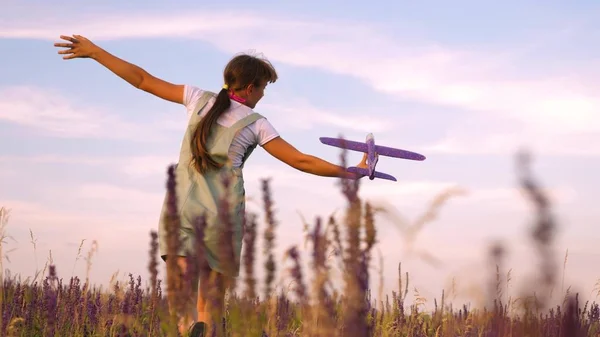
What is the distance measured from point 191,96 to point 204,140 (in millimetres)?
631

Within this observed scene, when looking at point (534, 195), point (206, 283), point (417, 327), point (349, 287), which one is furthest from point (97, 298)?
point (534, 195)

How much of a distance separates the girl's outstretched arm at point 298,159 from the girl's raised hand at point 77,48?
5.40ft

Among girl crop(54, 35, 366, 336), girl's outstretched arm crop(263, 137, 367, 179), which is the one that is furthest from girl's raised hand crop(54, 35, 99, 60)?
girl's outstretched arm crop(263, 137, 367, 179)

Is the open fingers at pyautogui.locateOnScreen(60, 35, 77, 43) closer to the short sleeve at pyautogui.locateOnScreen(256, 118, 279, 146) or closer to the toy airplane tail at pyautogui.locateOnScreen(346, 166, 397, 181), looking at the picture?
the short sleeve at pyautogui.locateOnScreen(256, 118, 279, 146)

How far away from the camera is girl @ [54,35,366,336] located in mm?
5027

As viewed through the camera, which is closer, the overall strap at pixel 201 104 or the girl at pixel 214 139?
the girl at pixel 214 139

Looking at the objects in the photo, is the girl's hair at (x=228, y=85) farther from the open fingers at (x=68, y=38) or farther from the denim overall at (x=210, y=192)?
the open fingers at (x=68, y=38)

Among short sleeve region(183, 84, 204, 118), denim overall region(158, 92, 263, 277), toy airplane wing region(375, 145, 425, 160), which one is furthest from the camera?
short sleeve region(183, 84, 204, 118)

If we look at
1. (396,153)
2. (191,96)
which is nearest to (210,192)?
(191,96)

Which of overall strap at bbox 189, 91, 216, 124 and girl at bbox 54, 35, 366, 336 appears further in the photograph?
overall strap at bbox 189, 91, 216, 124

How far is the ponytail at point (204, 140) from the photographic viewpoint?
200 inches

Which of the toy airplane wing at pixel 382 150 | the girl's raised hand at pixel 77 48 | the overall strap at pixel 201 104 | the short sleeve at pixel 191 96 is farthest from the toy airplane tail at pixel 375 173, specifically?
the girl's raised hand at pixel 77 48

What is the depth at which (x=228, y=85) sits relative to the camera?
5.70m

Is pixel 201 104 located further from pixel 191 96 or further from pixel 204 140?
pixel 204 140
